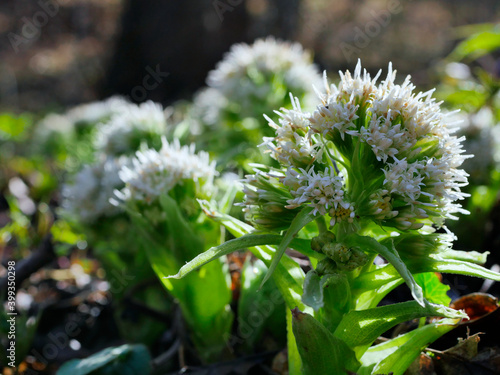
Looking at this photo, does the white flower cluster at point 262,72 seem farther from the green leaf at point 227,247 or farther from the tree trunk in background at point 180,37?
the tree trunk in background at point 180,37

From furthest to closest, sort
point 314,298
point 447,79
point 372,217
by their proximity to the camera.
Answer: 1. point 447,79
2. point 372,217
3. point 314,298

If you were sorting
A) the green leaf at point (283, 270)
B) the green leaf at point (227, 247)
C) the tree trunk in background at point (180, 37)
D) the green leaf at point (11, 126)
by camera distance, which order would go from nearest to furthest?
the green leaf at point (227, 247) < the green leaf at point (283, 270) < the green leaf at point (11, 126) < the tree trunk in background at point (180, 37)

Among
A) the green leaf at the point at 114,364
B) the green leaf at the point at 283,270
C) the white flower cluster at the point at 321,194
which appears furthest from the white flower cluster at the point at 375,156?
the green leaf at the point at 114,364

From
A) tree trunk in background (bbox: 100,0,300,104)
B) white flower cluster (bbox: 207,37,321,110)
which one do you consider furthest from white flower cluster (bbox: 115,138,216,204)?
tree trunk in background (bbox: 100,0,300,104)

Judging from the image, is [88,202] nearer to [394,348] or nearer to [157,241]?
[157,241]

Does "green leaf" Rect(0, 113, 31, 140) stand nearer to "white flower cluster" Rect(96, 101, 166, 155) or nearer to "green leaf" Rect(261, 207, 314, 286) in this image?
"white flower cluster" Rect(96, 101, 166, 155)

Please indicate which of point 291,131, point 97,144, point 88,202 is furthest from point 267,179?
point 97,144
